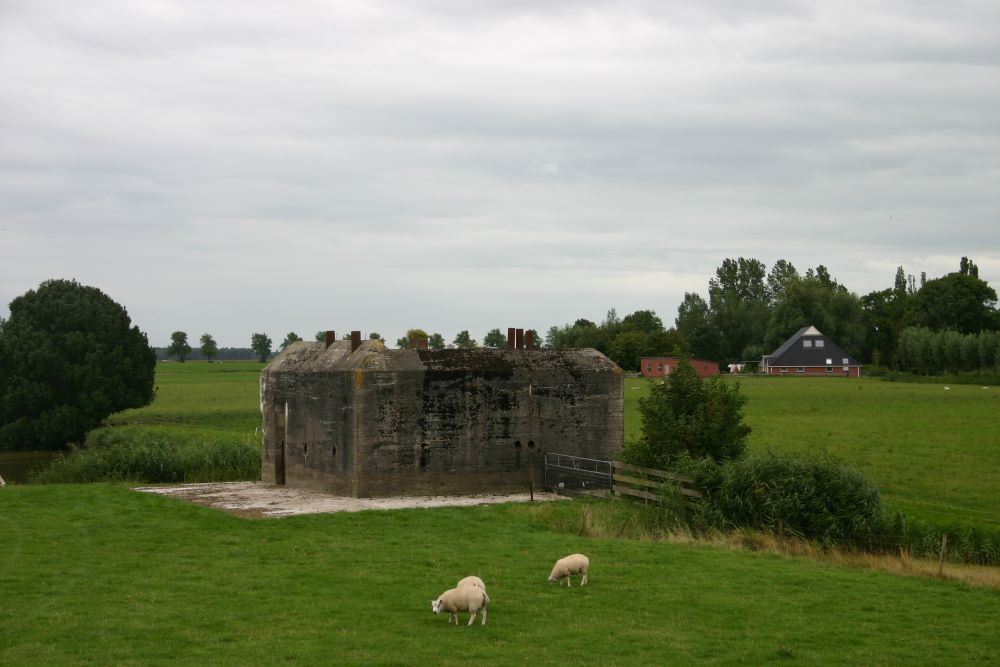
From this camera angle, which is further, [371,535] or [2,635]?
[371,535]

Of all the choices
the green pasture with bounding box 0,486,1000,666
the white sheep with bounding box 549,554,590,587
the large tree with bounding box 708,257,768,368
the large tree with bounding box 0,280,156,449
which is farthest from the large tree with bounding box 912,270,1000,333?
the white sheep with bounding box 549,554,590,587

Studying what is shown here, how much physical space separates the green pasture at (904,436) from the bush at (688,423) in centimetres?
129

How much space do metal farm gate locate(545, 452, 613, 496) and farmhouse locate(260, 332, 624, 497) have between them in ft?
1.25

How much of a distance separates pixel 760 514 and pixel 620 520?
3008mm

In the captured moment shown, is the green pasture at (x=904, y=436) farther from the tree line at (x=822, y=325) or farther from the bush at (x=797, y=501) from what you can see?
the tree line at (x=822, y=325)

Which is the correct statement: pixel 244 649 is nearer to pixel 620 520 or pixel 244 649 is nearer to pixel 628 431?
pixel 620 520

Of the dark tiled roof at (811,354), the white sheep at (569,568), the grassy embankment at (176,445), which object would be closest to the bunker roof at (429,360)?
the grassy embankment at (176,445)

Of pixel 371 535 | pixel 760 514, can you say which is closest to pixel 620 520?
pixel 760 514

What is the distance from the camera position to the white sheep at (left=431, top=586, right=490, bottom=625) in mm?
12422

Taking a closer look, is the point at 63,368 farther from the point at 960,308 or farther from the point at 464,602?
the point at 960,308

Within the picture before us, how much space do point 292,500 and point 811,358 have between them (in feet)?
314

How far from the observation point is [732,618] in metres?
13.0

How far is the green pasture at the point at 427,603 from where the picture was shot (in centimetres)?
1145

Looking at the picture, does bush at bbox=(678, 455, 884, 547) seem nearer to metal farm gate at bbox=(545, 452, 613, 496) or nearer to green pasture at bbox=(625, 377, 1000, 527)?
green pasture at bbox=(625, 377, 1000, 527)
